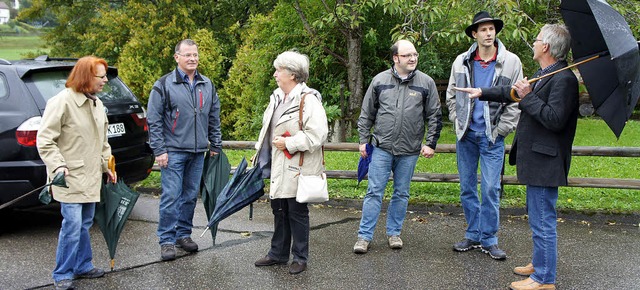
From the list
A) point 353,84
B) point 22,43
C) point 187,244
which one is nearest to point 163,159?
point 187,244

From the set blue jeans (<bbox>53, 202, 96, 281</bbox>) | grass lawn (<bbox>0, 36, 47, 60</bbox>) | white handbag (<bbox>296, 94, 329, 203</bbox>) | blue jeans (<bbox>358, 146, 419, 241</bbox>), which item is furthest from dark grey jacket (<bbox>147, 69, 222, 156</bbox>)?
grass lawn (<bbox>0, 36, 47, 60</bbox>)

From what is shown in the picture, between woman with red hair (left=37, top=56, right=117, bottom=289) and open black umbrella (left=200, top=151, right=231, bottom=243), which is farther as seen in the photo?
open black umbrella (left=200, top=151, right=231, bottom=243)

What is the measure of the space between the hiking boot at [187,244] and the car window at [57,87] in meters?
1.82

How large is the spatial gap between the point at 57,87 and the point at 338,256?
10.5 feet

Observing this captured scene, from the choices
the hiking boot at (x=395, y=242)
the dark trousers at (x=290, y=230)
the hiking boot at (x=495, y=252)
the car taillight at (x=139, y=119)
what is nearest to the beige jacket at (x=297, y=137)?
the dark trousers at (x=290, y=230)

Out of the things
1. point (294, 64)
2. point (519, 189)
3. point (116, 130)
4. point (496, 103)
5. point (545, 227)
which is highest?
point (294, 64)

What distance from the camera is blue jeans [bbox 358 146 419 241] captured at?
19.3ft

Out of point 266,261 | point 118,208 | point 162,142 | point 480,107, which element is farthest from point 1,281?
point 480,107

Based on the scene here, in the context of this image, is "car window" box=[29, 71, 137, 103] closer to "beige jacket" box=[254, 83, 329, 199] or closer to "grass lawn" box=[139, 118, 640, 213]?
"grass lawn" box=[139, 118, 640, 213]

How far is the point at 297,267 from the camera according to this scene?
210 inches

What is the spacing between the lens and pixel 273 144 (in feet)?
17.3

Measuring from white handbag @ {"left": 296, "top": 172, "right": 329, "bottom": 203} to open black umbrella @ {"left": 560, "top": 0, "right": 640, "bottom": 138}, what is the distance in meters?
2.07

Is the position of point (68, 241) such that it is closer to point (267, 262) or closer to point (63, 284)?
point (63, 284)

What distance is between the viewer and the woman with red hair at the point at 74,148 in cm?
475
